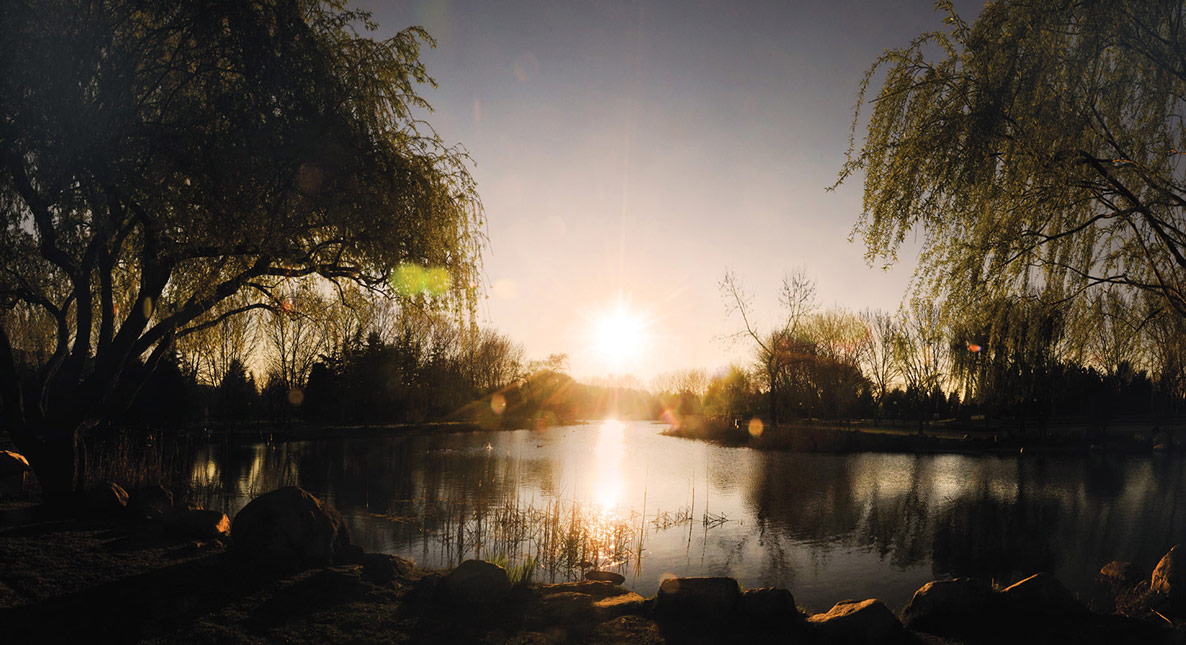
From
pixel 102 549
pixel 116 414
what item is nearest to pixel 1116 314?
pixel 102 549

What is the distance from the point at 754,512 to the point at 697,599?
897 cm

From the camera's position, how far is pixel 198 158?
6.68 meters

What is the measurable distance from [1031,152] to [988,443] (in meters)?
30.5

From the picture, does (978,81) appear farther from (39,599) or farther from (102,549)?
Answer: (102,549)

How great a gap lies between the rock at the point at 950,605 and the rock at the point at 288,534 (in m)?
6.38

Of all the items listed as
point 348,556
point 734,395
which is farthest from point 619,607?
point 734,395

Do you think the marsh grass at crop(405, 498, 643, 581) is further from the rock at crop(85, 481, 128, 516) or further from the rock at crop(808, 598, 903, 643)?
the rock at crop(85, 481, 128, 516)

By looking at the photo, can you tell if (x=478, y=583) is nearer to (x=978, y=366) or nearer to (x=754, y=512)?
(x=754, y=512)

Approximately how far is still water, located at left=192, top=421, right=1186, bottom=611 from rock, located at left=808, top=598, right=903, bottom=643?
2.44 meters

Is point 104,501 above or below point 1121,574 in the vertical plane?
above

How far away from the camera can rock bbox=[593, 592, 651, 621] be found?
572 cm

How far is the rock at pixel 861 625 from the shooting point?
5.17 metres

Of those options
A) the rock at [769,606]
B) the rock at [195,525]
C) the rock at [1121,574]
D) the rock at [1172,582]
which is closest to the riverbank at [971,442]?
the rock at [1121,574]

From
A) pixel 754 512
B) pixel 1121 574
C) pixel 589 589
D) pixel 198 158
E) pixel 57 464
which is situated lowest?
pixel 754 512
